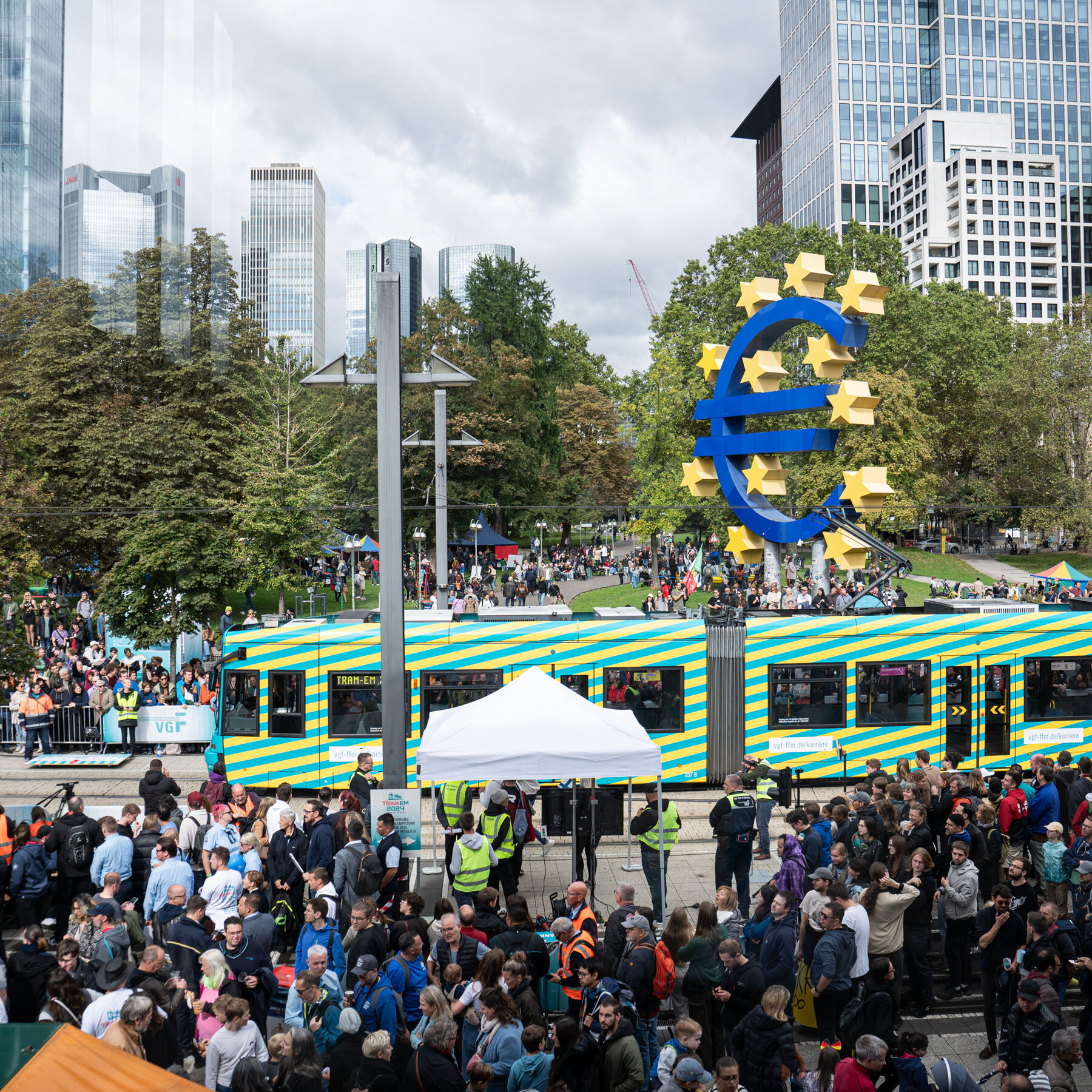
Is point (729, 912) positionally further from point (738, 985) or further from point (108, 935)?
point (108, 935)

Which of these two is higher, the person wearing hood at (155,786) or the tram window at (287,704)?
the tram window at (287,704)

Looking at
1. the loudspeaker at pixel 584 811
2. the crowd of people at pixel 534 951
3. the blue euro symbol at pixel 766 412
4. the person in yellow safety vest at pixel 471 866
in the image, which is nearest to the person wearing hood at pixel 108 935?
the crowd of people at pixel 534 951

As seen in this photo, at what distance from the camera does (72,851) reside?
1091 cm

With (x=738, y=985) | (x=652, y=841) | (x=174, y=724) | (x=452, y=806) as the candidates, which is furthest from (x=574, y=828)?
(x=174, y=724)

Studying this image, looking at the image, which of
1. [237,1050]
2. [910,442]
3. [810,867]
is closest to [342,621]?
[810,867]

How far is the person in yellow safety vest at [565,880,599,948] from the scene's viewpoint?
28.5ft

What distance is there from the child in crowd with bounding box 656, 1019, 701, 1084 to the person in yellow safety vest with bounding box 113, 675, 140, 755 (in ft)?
59.1

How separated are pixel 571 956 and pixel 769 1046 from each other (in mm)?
1939

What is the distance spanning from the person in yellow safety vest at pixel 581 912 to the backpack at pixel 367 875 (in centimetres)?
239

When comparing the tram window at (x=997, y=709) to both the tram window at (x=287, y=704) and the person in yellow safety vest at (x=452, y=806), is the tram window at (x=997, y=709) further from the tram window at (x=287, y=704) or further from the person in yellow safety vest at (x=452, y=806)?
the tram window at (x=287, y=704)

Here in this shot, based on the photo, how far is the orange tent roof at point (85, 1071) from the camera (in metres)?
4.25

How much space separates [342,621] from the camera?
61.0 ft

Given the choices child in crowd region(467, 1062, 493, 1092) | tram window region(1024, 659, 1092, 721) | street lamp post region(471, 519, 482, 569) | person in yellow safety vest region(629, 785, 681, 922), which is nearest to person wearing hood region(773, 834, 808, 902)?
person in yellow safety vest region(629, 785, 681, 922)

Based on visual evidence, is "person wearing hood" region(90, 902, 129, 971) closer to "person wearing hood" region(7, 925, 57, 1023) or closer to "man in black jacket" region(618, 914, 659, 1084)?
"person wearing hood" region(7, 925, 57, 1023)
